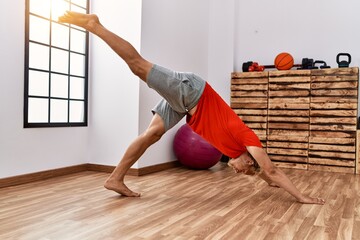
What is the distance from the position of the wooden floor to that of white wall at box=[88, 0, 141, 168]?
→ 501 mm

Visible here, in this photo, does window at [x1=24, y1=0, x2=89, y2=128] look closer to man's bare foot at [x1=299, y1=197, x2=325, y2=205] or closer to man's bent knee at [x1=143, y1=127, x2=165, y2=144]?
man's bent knee at [x1=143, y1=127, x2=165, y2=144]

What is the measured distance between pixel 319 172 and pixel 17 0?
3.96 metres

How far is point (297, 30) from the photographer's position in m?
5.19

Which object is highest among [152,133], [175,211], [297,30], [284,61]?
[297,30]

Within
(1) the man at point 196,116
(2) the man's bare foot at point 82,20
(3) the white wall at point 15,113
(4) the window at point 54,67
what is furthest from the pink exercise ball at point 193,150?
(2) the man's bare foot at point 82,20

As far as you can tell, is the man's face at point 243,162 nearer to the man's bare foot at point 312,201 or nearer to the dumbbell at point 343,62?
the man's bare foot at point 312,201

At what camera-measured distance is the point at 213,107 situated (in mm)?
2684

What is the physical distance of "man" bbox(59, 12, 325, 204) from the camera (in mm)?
2451

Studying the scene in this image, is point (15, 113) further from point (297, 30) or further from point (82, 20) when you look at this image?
point (297, 30)

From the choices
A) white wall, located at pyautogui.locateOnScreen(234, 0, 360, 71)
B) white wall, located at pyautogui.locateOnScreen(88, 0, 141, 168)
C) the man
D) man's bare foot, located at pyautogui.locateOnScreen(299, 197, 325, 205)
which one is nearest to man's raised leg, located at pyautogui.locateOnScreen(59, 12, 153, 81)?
the man

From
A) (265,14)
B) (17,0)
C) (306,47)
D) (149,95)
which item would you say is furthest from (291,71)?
(17,0)

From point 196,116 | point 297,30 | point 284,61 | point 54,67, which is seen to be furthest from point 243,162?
point 297,30

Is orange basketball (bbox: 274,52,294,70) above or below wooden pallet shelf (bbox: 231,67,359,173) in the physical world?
above

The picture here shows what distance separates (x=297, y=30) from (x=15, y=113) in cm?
405
